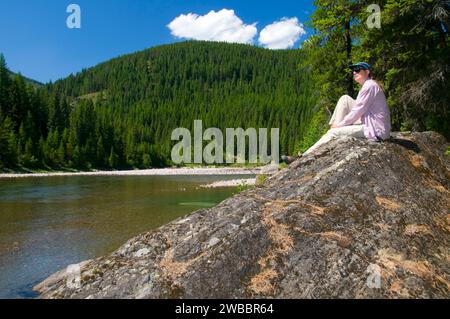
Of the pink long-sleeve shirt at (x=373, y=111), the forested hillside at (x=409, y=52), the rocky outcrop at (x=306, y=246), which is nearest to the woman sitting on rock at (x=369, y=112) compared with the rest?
the pink long-sleeve shirt at (x=373, y=111)

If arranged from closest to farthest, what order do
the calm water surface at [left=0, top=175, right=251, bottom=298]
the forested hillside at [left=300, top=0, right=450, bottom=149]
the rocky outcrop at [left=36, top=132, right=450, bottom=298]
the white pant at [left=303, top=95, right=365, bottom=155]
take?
the rocky outcrop at [left=36, top=132, right=450, bottom=298] → the white pant at [left=303, top=95, right=365, bottom=155] → the forested hillside at [left=300, top=0, right=450, bottom=149] → the calm water surface at [left=0, top=175, right=251, bottom=298]

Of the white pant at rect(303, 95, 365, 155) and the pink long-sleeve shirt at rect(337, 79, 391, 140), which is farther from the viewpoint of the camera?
the white pant at rect(303, 95, 365, 155)

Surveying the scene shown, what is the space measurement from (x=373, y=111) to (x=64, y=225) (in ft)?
70.3

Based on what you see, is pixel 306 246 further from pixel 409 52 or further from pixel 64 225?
pixel 64 225

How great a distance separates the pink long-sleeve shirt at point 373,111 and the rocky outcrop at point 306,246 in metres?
0.77

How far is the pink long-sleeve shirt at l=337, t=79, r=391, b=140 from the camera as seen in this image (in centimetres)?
808

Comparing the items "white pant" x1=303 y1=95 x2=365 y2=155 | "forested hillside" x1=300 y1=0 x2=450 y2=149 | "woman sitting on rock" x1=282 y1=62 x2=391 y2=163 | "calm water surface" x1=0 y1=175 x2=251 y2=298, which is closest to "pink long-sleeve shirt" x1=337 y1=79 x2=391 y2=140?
"woman sitting on rock" x1=282 y1=62 x2=391 y2=163

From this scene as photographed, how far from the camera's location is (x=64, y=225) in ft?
79.8

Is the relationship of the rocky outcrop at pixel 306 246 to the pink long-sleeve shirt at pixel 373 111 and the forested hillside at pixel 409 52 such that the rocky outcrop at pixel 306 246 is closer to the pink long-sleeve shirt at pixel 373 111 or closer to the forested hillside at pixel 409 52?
the pink long-sleeve shirt at pixel 373 111

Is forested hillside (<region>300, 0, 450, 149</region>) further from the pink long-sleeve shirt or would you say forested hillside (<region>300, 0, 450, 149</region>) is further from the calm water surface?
the calm water surface

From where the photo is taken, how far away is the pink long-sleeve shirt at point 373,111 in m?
8.08

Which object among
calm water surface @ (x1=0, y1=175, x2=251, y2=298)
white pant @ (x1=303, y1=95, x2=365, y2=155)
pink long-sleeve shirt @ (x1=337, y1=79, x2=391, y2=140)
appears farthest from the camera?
calm water surface @ (x1=0, y1=175, x2=251, y2=298)

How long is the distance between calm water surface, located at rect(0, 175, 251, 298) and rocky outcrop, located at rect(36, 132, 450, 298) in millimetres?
8972
